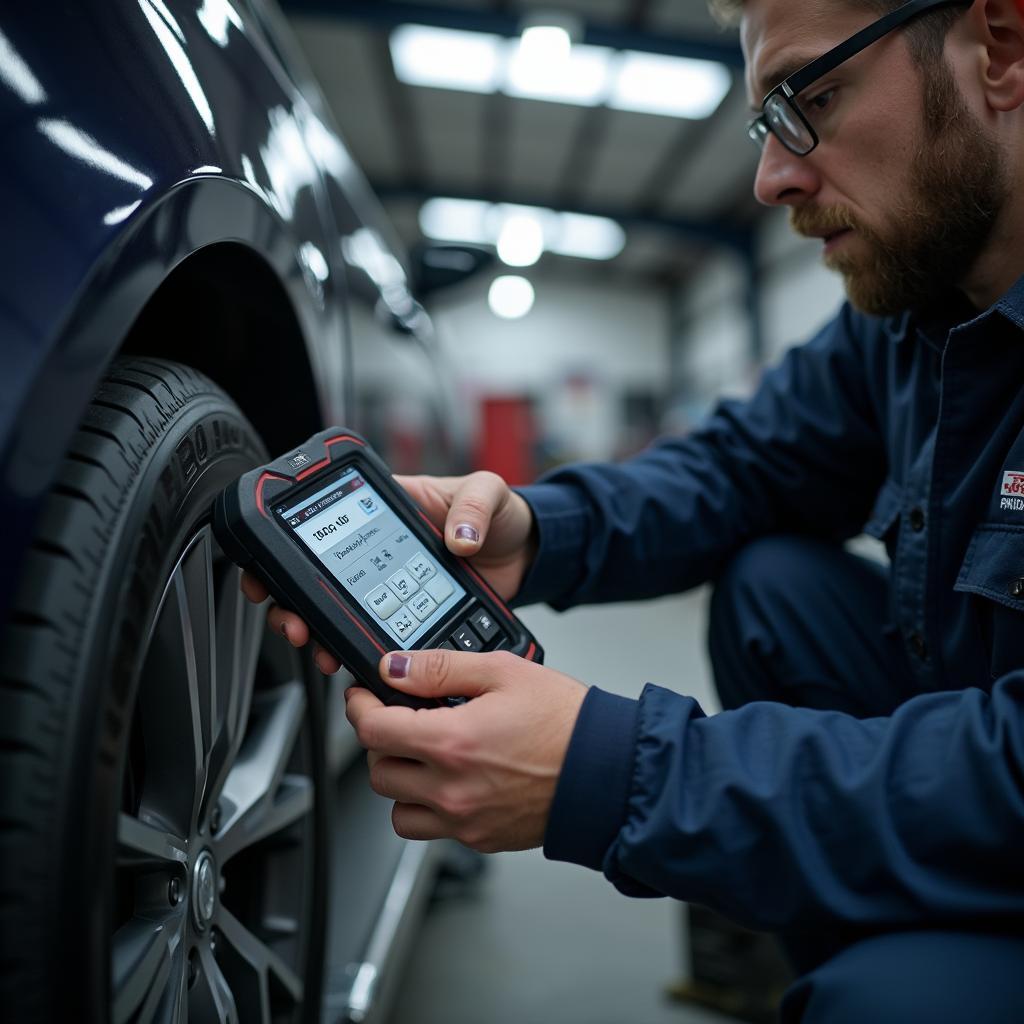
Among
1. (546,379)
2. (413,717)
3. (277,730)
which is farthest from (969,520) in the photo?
(546,379)

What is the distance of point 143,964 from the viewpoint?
530mm

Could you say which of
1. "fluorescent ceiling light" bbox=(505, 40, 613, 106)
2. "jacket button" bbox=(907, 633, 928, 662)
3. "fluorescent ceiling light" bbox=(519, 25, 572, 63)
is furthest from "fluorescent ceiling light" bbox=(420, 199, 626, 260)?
"jacket button" bbox=(907, 633, 928, 662)

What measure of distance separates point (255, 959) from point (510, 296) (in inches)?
409

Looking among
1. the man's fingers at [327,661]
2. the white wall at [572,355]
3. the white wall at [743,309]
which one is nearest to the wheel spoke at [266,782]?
the man's fingers at [327,661]

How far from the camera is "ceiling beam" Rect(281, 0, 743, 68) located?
509cm

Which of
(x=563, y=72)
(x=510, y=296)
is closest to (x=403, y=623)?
(x=563, y=72)

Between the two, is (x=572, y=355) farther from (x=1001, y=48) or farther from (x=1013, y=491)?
(x=1013, y=491)

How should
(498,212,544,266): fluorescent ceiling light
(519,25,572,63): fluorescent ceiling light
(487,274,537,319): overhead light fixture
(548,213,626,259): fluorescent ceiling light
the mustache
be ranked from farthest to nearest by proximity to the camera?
1. (487,274,537,319): overhead light fixture
2. (548,213,626,259): fluorescent ceiling light
3. (498,212,544,266): fluorescent ceiling light
4. (519,25,572,63): fluorescent ceiling light
5. the mustache

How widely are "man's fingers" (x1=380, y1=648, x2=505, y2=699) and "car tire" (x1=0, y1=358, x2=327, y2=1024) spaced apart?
0.45 ft

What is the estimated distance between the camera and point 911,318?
91 cm

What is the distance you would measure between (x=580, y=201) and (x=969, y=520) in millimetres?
8296

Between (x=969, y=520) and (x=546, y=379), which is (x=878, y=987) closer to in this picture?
(x=969, y=520)

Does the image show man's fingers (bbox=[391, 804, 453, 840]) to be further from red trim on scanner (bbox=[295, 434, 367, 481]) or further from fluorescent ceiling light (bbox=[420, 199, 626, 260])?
fluorescent ceiling light (bbox=[420, 199, 626, 260])

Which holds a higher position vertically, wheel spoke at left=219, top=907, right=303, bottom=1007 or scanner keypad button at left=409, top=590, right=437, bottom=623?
scanner keypad button at left=409, top=590, right=437, bottom=623
